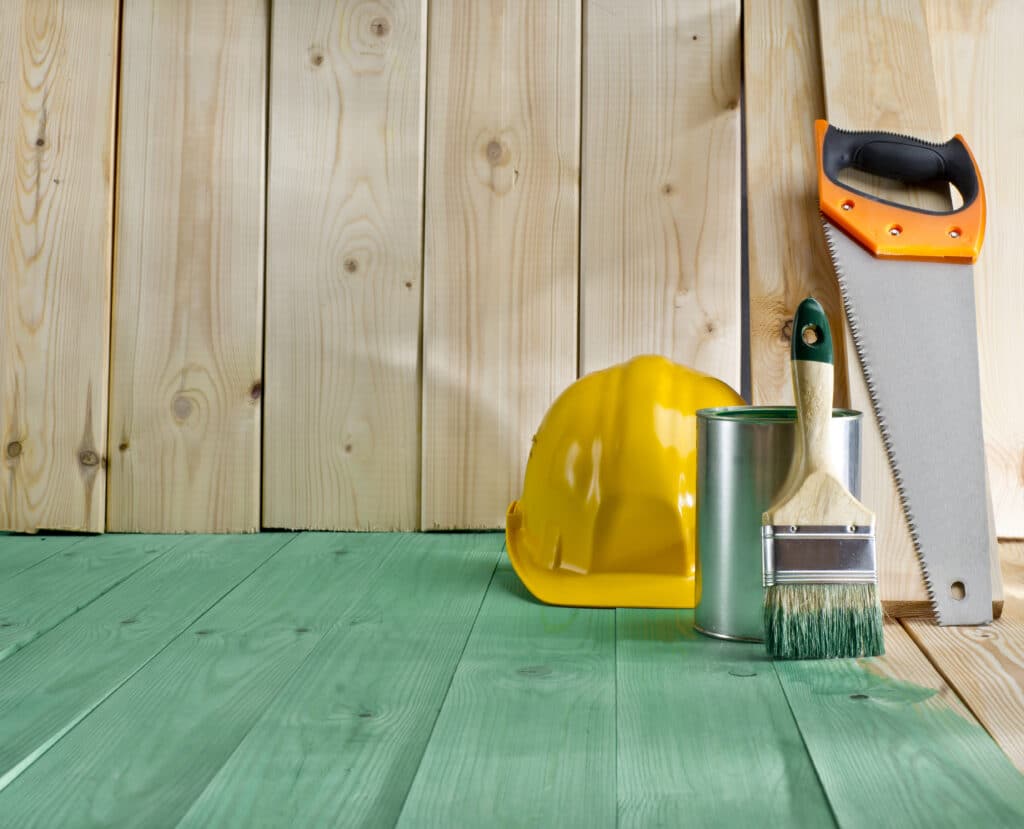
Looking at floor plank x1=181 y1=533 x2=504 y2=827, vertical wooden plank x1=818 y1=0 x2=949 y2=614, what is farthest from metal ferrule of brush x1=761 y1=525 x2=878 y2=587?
vertical wooden plank x1=818 y1=0 x2=949 y2=614

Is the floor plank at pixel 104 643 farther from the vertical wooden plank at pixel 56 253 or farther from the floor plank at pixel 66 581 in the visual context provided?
the vertical wooden plank at pixel 56 253

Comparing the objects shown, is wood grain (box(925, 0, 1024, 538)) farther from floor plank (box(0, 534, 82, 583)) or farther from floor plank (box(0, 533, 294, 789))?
floor plank (box(0, 534, 82, 583))

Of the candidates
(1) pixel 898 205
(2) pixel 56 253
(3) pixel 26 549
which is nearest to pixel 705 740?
(1) pixel 898 205

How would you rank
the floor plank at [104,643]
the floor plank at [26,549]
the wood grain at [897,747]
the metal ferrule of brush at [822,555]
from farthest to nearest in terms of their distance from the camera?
the floor plank at [26,549], the metal ferrule of brush at [822,555], the floor plank at [104,643], the wood grain at [897,747]

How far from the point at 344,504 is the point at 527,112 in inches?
A: 28.1

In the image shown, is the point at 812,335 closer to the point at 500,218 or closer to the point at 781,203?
the point at 781,203

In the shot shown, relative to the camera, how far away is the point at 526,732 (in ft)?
2.99

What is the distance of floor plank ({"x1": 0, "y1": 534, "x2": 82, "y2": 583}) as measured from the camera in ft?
4.94

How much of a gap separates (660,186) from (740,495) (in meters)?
0.73

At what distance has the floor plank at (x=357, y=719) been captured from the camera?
777 millimetres

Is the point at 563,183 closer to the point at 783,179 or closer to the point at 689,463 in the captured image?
the point at 783,179

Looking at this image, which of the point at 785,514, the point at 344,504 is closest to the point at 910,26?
the point at 785,514

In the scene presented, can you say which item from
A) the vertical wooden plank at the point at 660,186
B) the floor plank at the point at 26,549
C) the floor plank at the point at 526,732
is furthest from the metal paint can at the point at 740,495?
the floor plank at the point at 26,549

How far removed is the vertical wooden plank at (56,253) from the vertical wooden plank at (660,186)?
0.81m
